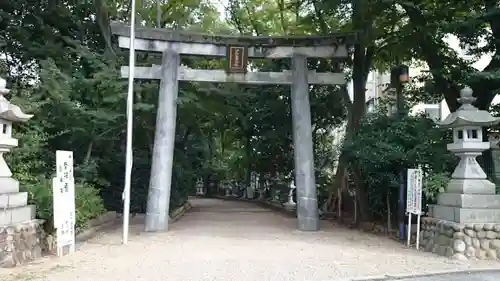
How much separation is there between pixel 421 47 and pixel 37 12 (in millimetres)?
11647

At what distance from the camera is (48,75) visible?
471 inches

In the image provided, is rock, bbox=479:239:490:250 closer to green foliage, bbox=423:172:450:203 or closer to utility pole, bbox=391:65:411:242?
green foliage, bbox=423:172:450:203

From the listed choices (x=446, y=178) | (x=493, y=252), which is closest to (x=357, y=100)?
(x=446, y=178)

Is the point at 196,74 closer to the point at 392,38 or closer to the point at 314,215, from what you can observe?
the point at 314,215

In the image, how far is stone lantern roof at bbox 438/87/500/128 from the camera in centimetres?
876

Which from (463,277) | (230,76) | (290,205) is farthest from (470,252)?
(290,205)

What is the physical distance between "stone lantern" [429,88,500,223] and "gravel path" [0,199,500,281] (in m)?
0.90

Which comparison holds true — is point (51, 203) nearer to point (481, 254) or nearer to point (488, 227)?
point (481, 254)

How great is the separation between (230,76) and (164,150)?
2.66 metres

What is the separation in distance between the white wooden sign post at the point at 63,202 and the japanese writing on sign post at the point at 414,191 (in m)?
6.53

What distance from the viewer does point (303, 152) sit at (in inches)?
496

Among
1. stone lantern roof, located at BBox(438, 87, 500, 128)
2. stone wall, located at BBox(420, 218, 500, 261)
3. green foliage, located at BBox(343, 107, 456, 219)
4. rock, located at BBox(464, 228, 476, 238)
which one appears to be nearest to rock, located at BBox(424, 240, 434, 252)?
stone wall, located at BBox(420, 218, 500, 261)

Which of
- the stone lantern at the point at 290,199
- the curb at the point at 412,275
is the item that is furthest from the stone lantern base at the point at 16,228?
the stone lantern at the point at 290,199

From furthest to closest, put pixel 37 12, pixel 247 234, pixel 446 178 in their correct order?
pixel 37 12
pixel 247 234
pixel 446 178
